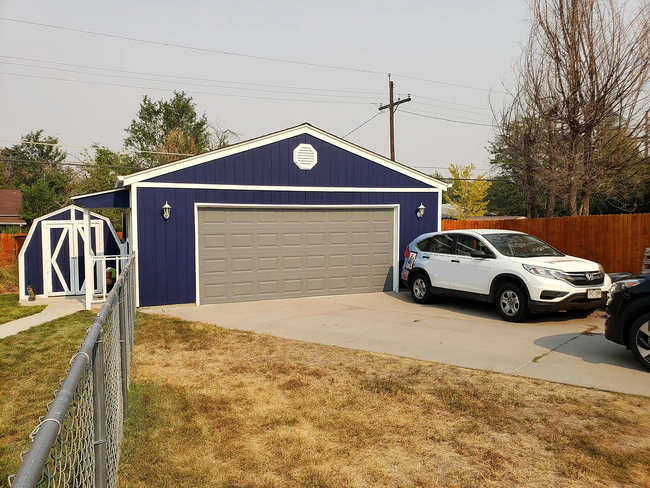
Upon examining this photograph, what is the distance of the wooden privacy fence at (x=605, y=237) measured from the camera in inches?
531

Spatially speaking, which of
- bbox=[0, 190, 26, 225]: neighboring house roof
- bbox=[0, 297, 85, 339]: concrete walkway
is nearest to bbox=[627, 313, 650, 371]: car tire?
bbox=[0, 297, 85, 339]: concrete walkway

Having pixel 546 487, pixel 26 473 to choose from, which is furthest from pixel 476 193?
pixel 26 473

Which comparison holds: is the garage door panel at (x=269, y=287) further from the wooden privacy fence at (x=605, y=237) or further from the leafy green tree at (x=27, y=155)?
the leafy green tree at (x=27, y=155)

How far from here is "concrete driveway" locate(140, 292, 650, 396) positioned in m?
6.42

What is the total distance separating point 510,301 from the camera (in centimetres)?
952

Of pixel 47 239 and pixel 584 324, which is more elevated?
pixel 47 239

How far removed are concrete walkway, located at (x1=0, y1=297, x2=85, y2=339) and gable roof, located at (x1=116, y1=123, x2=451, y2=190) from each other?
9.45 feet

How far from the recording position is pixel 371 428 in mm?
4621

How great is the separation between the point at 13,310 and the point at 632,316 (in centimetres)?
1144

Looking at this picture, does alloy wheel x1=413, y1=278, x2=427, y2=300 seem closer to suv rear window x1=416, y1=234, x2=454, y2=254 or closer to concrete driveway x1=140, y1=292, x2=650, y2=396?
concrete driveway x1=140, y1=292, x2=650, y2=396

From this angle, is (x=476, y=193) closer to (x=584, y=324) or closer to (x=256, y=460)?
(x=584, y=324)

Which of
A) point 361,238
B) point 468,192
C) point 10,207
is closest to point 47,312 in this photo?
point 361,238

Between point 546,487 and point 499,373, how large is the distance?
273cm

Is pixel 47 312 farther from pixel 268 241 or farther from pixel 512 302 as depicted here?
pixel 512 302
